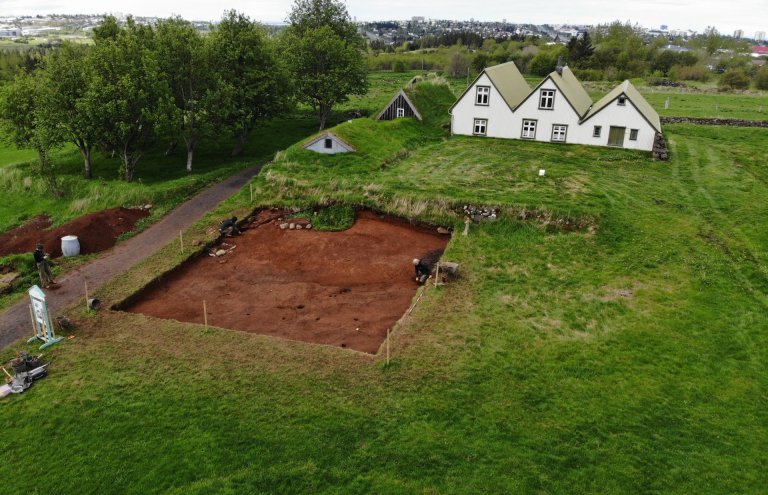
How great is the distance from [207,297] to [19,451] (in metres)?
9.68

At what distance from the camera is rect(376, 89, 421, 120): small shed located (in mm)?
50906

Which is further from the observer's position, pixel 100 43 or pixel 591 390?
pixel 100 43

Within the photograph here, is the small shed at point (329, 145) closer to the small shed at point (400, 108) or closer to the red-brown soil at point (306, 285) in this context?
the red-brown soil at point (306, 285)

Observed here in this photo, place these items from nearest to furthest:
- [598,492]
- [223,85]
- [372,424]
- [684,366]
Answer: [598,492]
[372,424]
[684,366]
[223,85]

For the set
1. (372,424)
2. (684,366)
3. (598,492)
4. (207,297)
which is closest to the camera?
(598,492)

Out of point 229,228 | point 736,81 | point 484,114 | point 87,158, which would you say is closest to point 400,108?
point 484,114

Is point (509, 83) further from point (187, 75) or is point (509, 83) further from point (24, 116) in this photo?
point (24, 116)

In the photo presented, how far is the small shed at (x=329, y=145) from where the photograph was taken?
39.9 m

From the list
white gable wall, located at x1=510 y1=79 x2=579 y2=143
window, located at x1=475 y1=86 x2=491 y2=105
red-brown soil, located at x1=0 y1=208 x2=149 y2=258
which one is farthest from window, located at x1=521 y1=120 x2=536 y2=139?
red-brown soil, located at x1=0 y1=208 x2=149 y2=258

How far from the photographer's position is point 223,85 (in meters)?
40.7

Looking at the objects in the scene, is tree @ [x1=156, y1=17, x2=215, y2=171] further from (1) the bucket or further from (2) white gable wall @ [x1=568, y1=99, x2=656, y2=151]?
(2) white gable wall @ [x1=568, y1=99, x2=656, y2=151]

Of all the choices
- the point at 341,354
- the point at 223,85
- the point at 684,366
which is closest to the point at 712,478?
the point at 684,366

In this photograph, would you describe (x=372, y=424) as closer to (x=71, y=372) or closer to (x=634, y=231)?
(x=71, y=372)

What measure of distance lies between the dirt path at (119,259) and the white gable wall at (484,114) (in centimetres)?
2171
